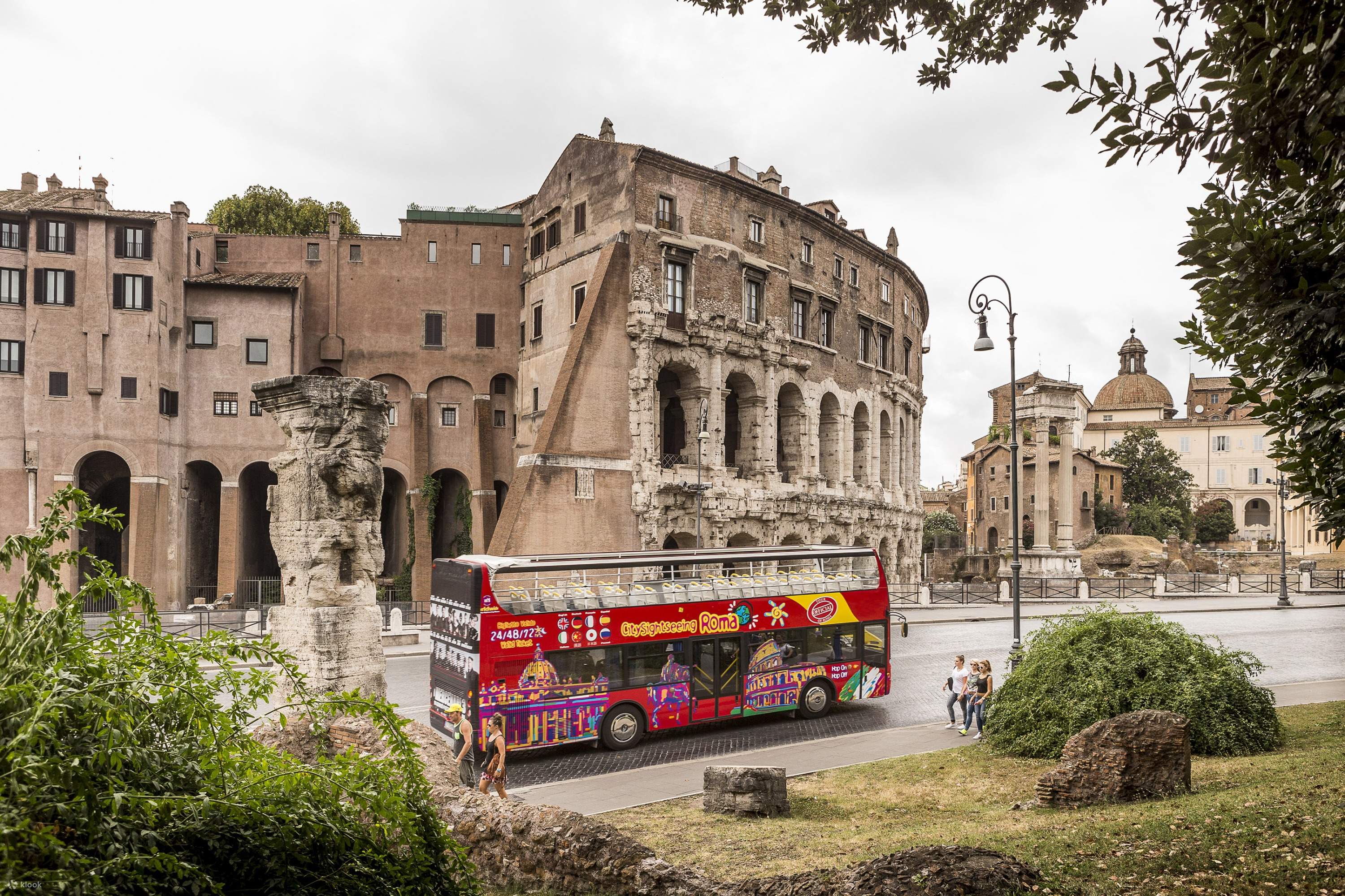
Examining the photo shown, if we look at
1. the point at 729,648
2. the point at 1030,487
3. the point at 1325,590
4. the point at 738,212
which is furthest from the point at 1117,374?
the point at 729,648

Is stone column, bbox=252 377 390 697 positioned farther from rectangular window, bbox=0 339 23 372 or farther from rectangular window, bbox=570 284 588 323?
rectangular window, bbox=0 339 23 372

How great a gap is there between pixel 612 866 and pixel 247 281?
3595cm

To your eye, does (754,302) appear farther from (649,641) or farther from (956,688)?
(649,641)

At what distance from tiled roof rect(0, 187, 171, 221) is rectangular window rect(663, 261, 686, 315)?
19.8 m

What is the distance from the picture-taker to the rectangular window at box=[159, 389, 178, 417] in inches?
1379

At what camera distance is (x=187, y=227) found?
36781mm

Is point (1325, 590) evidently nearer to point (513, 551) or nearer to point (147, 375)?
point (513, 551)

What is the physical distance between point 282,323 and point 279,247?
398cm

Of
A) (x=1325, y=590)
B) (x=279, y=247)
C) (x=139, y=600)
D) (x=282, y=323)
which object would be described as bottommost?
(x=1325, y=590)

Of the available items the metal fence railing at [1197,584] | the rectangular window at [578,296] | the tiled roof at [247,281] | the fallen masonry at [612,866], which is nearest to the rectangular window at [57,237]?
the tiled roof at [247,281]

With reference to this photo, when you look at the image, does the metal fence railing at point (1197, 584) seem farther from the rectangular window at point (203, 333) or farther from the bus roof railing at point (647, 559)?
the rectangular window at point (203, 333)

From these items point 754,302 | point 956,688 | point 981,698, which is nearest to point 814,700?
point 956,688

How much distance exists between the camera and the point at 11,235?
3416 cm

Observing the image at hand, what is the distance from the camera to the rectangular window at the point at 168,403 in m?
35.0
